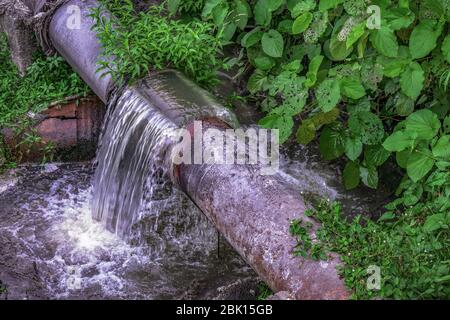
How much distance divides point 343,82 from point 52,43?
2.66m

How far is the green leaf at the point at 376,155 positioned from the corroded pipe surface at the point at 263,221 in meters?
1.27

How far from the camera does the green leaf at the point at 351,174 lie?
15.7 feet

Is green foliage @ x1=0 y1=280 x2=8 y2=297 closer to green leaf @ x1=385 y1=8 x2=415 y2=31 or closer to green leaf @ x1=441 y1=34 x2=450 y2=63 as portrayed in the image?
green leaf @ x1=385 y1=8 x2=415 y2=31

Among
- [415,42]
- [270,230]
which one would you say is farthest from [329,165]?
[270,230]

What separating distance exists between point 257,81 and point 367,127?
0.94 meters

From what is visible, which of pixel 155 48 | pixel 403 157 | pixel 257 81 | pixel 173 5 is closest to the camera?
pixel 403 157

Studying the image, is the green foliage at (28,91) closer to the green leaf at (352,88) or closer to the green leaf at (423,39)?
the green leaf at (352,88)

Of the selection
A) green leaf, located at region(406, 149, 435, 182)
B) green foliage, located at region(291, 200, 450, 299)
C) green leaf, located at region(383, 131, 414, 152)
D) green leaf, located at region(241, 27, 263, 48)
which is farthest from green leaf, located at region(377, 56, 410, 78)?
green leaf, located at region(241, 27, 263, 48)

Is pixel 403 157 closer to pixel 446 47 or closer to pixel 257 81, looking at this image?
pixel 446 47

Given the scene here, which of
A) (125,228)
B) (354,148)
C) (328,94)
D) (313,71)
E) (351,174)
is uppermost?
(313,71)

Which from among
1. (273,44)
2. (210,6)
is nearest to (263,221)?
(273,44)

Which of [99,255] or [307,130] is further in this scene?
Result: [307,130]

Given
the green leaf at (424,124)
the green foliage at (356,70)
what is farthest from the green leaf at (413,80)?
the green leaf at (424,124)

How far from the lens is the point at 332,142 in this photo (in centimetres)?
484
